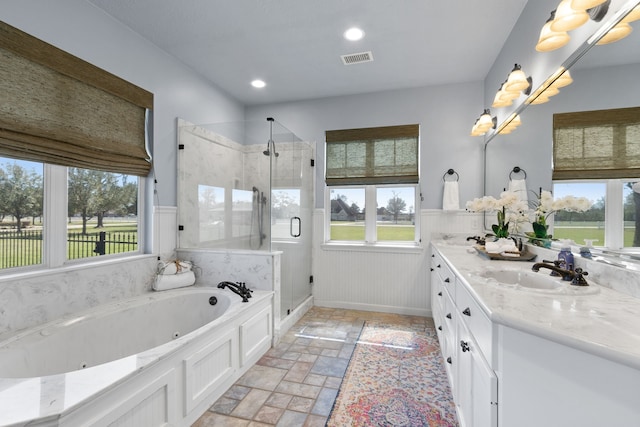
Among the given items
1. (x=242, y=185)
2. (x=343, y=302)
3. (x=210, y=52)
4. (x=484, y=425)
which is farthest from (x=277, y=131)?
(x=484, y=425)

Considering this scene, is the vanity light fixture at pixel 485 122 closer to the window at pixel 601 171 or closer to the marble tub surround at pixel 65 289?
the window at pixel 601 171

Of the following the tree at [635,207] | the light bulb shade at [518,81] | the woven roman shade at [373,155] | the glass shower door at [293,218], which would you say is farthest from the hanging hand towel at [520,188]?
the glass shower door at [293,218]

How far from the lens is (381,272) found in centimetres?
350

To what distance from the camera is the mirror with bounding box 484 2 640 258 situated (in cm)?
117

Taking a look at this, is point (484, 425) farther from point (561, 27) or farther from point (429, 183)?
point (429, 183)

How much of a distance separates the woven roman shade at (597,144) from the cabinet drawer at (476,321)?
791 mm

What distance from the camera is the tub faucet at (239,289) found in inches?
91.7

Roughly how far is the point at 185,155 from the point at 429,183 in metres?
2.63

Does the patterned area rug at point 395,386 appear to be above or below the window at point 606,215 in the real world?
below

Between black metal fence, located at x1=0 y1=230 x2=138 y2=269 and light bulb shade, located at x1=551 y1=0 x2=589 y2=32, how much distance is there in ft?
10.3

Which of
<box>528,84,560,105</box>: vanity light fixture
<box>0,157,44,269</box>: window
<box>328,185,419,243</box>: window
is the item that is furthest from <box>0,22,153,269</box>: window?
<box>528,84,560,105</box>: vanity light fixture

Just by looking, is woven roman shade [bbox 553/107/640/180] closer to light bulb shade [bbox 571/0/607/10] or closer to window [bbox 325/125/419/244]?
light bulb shade [bbox 571/0/607/10]

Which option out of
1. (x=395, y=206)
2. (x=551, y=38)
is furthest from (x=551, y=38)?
(x=395, y=206)

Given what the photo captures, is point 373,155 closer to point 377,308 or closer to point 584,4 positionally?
point 377,308
